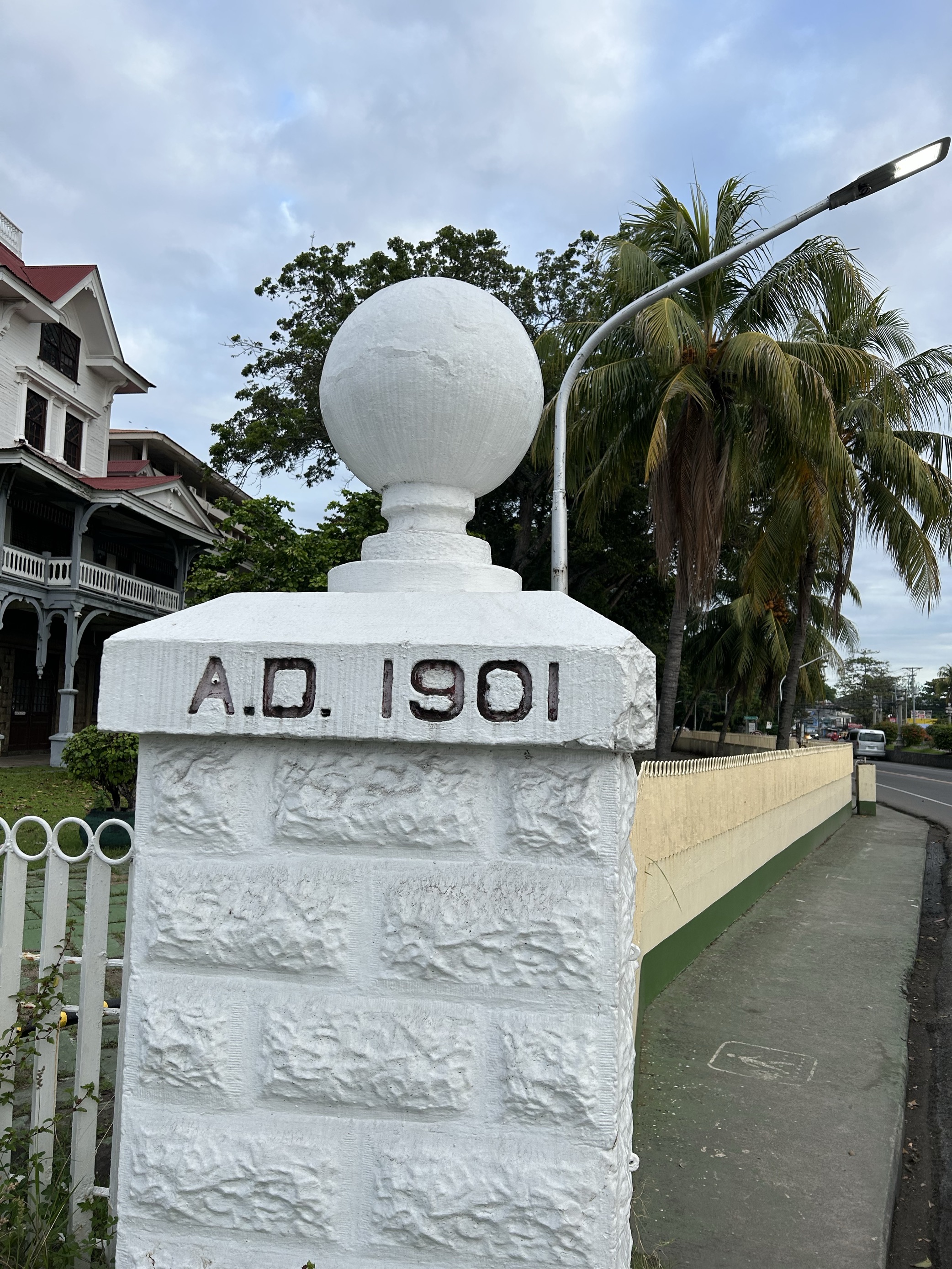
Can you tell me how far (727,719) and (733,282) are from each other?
18.4 metres

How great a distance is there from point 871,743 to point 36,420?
147 ft

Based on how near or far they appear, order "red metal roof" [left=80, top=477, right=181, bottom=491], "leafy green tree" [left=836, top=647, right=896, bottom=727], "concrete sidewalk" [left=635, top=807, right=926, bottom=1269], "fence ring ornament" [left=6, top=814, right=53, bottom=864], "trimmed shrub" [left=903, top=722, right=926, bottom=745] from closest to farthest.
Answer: "fence ring ornament" [left=6, top=814, right=53, bottom=864]
"concrete sidewalk" [left=635, top=807, right=926, bottom=1269]
"red metal roof" [left=80, top=477, right=181, bottom=491]
"trimmed shrub" [left=903, top=722, right=926, bottom=745]
"leafy green tree" [left=836, top=647, right=896, bottom=727]

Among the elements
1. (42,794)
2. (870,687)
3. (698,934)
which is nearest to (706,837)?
(698,934)

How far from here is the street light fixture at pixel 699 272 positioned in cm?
782

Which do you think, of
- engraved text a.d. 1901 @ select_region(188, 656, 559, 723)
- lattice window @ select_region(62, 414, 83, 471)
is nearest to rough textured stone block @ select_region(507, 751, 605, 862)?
engraved text a.d. 1901 @ select_region(188, 656, 559, 723)

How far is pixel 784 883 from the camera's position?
1105cm

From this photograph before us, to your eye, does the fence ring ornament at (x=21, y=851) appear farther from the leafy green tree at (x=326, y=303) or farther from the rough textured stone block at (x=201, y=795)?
the leafy green tree at (x=326, y=303)

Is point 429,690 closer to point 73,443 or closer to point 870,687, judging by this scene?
point 73,443

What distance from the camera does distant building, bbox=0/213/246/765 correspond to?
64.1 feet

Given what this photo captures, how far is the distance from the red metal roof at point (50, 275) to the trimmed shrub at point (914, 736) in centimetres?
4938

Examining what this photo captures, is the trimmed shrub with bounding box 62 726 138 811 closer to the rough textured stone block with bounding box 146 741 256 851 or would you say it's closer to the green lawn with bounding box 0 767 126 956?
the green lawn with bounding box 0 767 126 956

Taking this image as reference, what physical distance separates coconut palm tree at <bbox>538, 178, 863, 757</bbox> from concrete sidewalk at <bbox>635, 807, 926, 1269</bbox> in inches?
212

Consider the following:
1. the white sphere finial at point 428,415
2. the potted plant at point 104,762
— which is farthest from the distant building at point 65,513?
the white sphere finial at point 428,415

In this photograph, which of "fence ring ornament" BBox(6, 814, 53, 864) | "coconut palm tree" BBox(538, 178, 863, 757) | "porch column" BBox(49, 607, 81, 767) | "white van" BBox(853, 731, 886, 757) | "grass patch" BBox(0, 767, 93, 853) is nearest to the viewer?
"fence ring ornament" BBox(6, 814, 53, 864)
